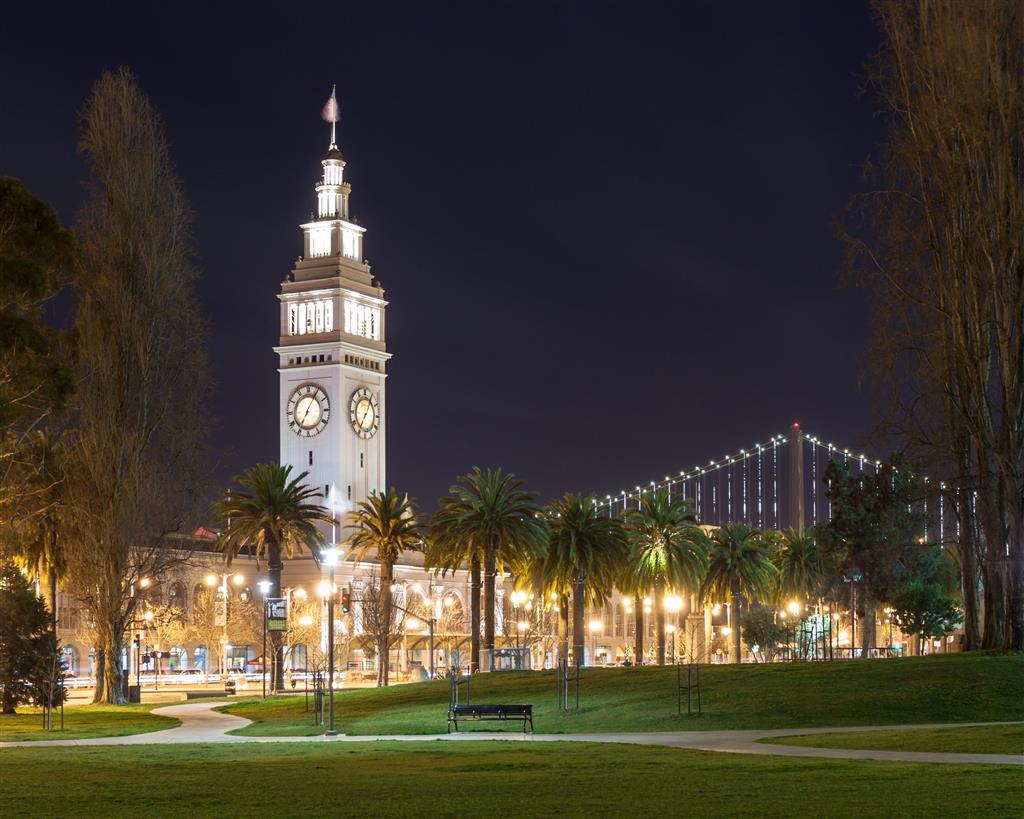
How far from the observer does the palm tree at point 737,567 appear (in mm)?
89375

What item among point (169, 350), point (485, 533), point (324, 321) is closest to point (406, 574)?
point (324, 321)

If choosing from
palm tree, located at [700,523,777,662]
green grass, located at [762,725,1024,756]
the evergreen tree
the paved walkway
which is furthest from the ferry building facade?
green grass, located at [762,725,1024,756]

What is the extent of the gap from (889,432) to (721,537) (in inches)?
1806

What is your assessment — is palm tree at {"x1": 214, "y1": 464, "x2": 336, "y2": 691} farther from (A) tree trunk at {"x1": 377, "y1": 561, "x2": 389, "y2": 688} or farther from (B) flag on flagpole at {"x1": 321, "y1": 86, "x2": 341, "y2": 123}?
(B) flag on flagpole at {"x1": 321, "y1": 86, "x2": 341, "y2": 123}

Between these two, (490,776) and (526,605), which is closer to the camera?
(490,776)

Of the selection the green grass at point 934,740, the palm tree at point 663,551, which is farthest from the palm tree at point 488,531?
the green grass at point 934,740

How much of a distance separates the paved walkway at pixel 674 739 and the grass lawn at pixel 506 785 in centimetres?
138

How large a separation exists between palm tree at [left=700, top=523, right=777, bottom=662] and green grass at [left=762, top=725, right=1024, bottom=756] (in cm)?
5739

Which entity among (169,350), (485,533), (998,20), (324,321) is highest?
(324,321)

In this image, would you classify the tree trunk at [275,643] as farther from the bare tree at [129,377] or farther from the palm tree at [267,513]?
the bare tree at [129,377]

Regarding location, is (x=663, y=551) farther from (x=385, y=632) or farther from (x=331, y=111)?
(x=331, y=111)

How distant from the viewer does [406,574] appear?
149 metres

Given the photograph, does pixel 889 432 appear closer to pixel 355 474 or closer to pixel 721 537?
pixel 721 537

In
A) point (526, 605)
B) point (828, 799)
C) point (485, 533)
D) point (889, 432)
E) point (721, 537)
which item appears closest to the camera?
point (828, 799)
